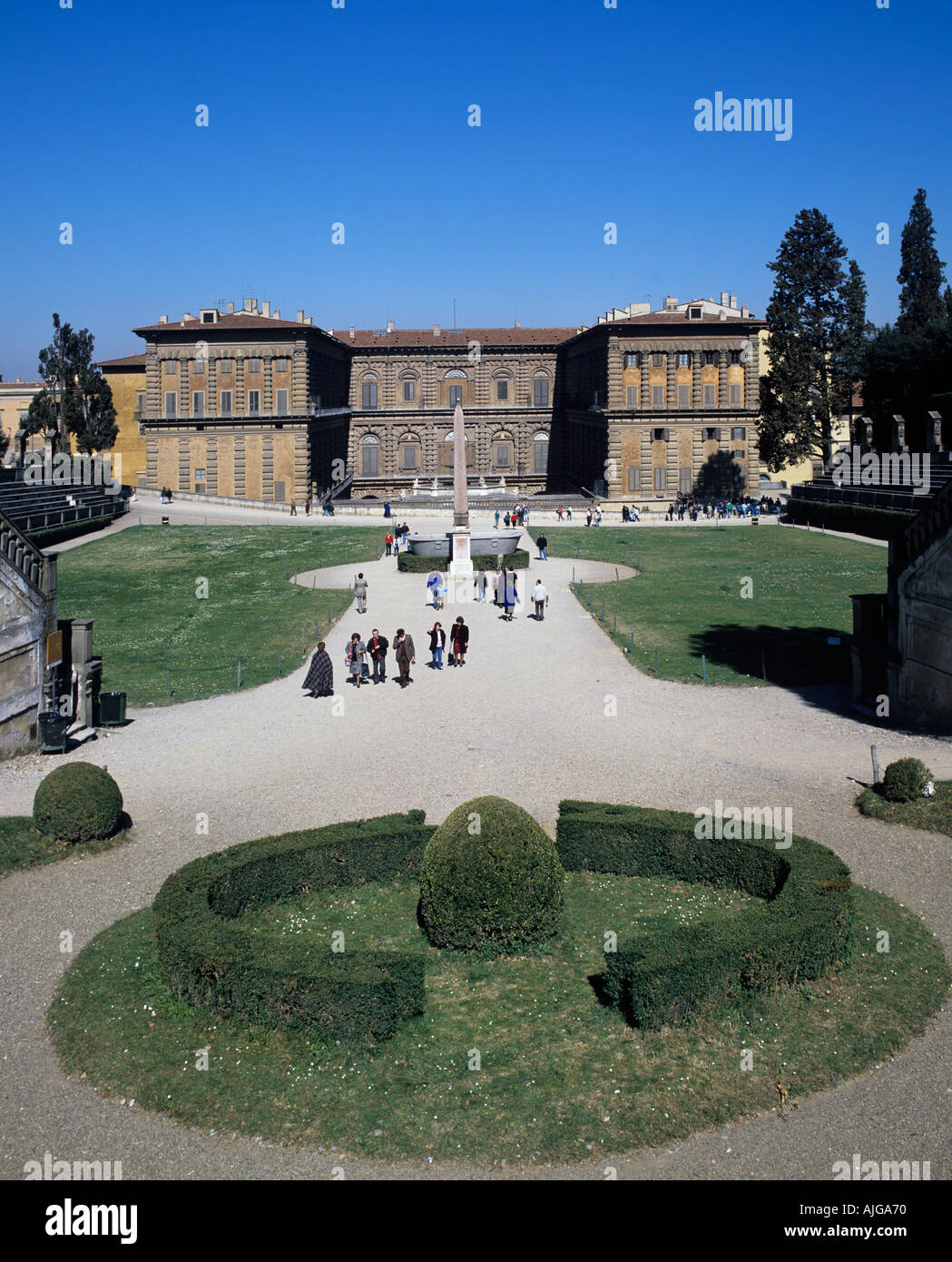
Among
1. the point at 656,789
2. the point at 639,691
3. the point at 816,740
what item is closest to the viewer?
the point at 656,789

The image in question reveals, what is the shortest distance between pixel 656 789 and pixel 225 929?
842cm

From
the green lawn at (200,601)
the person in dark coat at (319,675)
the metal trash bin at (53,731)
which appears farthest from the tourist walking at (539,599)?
the metal trash bin at (53,731)

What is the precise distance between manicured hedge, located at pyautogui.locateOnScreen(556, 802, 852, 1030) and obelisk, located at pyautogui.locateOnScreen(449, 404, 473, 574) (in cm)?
2534

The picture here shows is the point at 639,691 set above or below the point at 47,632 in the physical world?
below

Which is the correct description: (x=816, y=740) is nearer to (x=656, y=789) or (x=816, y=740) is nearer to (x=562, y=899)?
(x=656, y=789)

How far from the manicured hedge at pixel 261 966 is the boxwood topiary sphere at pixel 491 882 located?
4.11 ft

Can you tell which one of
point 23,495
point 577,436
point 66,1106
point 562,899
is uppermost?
point 577,436

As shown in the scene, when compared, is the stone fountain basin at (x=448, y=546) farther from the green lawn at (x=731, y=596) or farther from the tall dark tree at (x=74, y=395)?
the tall dark tree at (x=74, y=395)

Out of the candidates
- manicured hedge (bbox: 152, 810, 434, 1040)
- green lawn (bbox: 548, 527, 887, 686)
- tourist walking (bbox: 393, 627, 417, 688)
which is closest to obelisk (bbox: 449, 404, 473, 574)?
green lawn (bbox: 548, 527, 887, 686)

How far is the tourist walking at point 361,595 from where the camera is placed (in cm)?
3456

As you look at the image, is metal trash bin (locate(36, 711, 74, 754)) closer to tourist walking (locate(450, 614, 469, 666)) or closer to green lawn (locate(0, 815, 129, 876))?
green lawn (locate(0, 815, 129, 876))

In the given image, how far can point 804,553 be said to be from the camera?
49.7 m

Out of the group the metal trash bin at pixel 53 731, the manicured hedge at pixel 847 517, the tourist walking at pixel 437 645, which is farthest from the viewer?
the manicured hedge at pixel 847 517

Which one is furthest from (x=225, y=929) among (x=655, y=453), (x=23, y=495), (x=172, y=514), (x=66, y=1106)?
(x=655, y=453)
